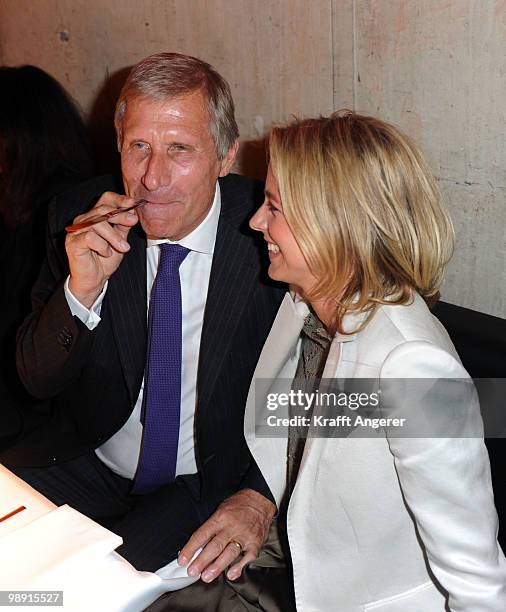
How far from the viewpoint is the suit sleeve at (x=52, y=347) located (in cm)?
189

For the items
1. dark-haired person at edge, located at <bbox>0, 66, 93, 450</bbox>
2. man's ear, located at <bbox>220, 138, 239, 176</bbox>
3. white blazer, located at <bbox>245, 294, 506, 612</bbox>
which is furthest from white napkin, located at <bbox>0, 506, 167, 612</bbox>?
dark-haired person at edge, located at <bbox>0, 66, 93, 450</bbox>

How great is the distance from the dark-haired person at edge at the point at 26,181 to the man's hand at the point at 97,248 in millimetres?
866

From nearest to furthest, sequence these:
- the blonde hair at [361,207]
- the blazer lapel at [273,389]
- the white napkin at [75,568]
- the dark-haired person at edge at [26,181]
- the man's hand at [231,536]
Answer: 1. the white napkin at [75,568]
2. the blonde hair at [361,207]
3. the man's hand at [231,536]
4. the blazer lapel at [273,389]
5. the dark-haired person at edge at [26,181]

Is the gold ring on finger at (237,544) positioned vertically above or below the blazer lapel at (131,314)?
below

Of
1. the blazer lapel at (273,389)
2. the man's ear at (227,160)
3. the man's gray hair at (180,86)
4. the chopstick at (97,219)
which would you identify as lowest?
the blazer lapel at (273,389)

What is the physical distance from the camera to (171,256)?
1971mm

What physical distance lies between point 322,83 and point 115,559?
5.01ft

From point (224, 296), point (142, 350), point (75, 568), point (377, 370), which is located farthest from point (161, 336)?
point (75, 568)

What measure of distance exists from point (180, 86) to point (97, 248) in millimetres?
422

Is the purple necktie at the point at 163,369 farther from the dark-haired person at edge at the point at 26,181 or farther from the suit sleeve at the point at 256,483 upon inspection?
the dark-haired person at edge at the point at 26,181

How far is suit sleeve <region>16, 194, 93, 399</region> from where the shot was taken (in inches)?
74.2

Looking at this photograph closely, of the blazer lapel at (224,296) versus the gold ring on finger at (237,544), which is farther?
the blazer lapel at (224,296)

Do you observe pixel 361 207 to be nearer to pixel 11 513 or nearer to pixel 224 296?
pixel 224 296

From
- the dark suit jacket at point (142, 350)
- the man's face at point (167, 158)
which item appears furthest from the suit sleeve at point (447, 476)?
the man's face at point (167, 158)
